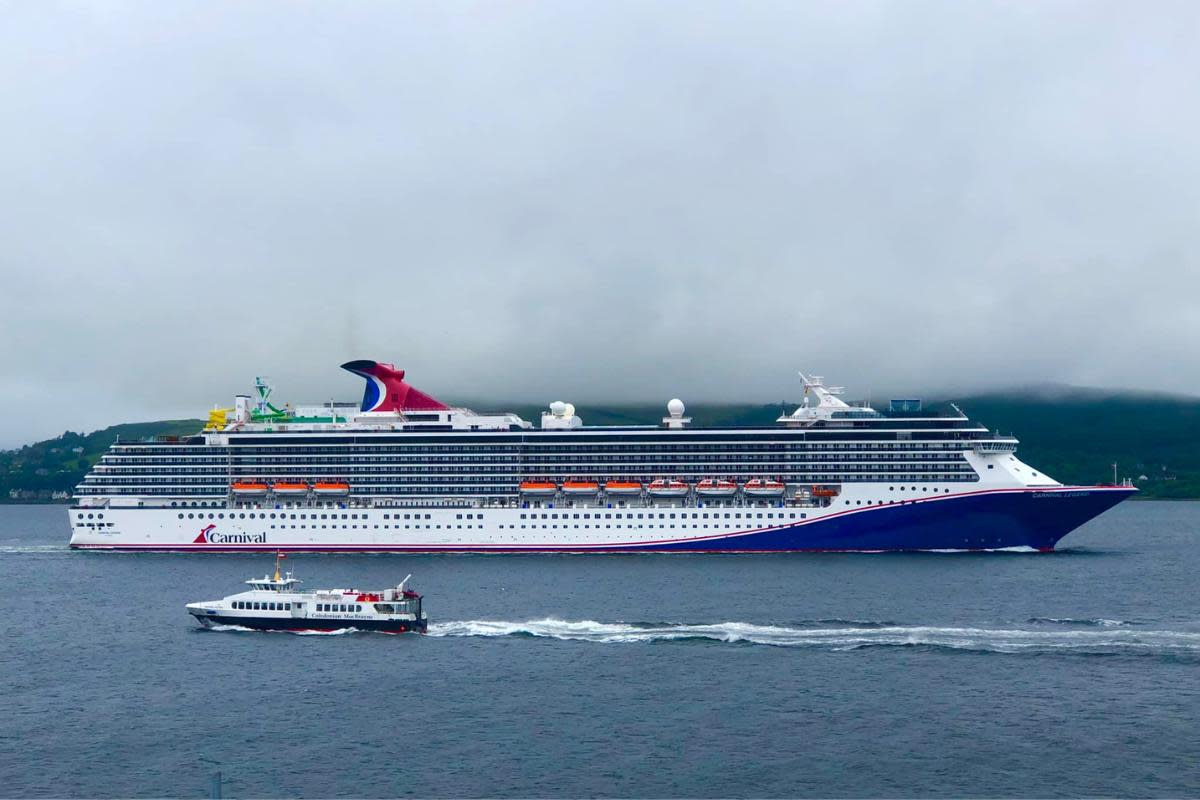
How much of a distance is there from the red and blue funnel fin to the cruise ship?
0.12 meters

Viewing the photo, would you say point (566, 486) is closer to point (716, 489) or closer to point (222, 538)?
point (716, 489)

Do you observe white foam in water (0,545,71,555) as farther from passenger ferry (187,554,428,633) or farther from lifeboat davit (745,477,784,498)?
lifeboat davit (745,477,784,498)

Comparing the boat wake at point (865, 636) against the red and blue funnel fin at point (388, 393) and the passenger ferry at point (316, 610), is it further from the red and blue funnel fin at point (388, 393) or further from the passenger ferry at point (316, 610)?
the red and blue funnel fin at point (388, 393)

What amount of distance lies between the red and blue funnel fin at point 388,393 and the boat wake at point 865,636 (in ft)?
144

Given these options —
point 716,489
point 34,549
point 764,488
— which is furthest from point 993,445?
point 34,549

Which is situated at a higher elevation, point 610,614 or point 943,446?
point 943,446

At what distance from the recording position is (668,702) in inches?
1594

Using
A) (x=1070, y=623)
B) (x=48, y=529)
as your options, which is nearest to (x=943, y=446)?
(x=1070, y=623)

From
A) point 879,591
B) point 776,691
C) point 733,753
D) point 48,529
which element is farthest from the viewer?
point 48,529

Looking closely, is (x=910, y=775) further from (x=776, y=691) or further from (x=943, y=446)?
(x=943, y=446)

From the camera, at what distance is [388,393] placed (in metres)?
96.2

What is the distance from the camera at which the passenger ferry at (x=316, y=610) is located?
54.3m

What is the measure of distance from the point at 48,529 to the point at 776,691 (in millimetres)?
140988

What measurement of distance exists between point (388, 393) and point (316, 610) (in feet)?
139
